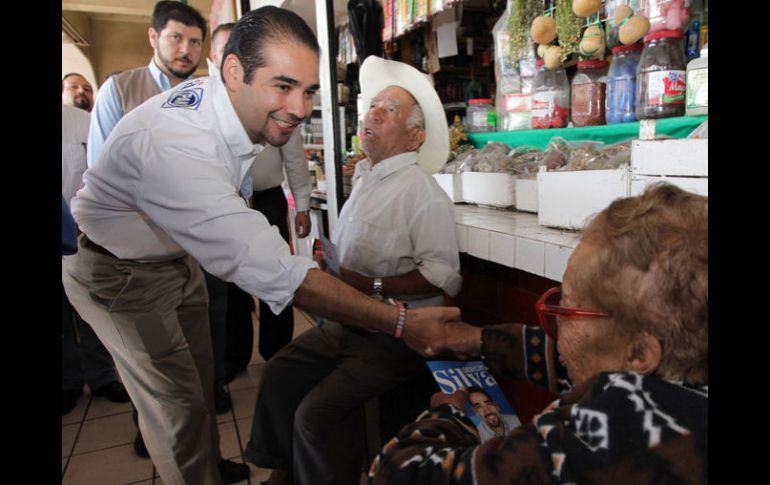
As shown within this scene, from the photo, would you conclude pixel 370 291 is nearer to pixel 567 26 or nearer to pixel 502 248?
pixel 502 248

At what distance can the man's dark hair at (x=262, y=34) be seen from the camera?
1.38 meters

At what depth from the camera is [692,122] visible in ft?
5.03

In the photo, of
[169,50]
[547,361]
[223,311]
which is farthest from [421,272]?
[169,50]

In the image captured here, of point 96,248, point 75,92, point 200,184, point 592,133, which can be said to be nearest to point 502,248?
point 592,133

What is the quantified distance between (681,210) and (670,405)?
0.92 ft

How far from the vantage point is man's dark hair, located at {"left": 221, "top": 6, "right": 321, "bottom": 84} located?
138 centimetres

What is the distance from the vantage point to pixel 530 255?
1475 millimetres

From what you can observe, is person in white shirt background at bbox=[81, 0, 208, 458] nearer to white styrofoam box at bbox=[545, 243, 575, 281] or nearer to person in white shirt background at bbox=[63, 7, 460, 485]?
person in white shirt background at bbox=[63, 7, 460, 485]

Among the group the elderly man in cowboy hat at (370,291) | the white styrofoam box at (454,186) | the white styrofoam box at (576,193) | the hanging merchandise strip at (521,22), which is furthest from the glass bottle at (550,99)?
the white styrofoam box at (576,193)

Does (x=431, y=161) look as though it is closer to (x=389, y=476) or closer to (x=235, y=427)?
(x=389, y=476)

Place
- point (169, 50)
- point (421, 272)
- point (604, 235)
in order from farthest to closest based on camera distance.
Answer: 1. point (169, 50)
2. point (421, 272)
3. point (604, 235)

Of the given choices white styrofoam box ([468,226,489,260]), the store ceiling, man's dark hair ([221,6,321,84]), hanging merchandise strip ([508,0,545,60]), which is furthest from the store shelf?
the store ceiling

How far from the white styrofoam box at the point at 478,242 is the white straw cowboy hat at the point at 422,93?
48 cm

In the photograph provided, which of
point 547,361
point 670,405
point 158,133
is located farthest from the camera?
point 158,133
